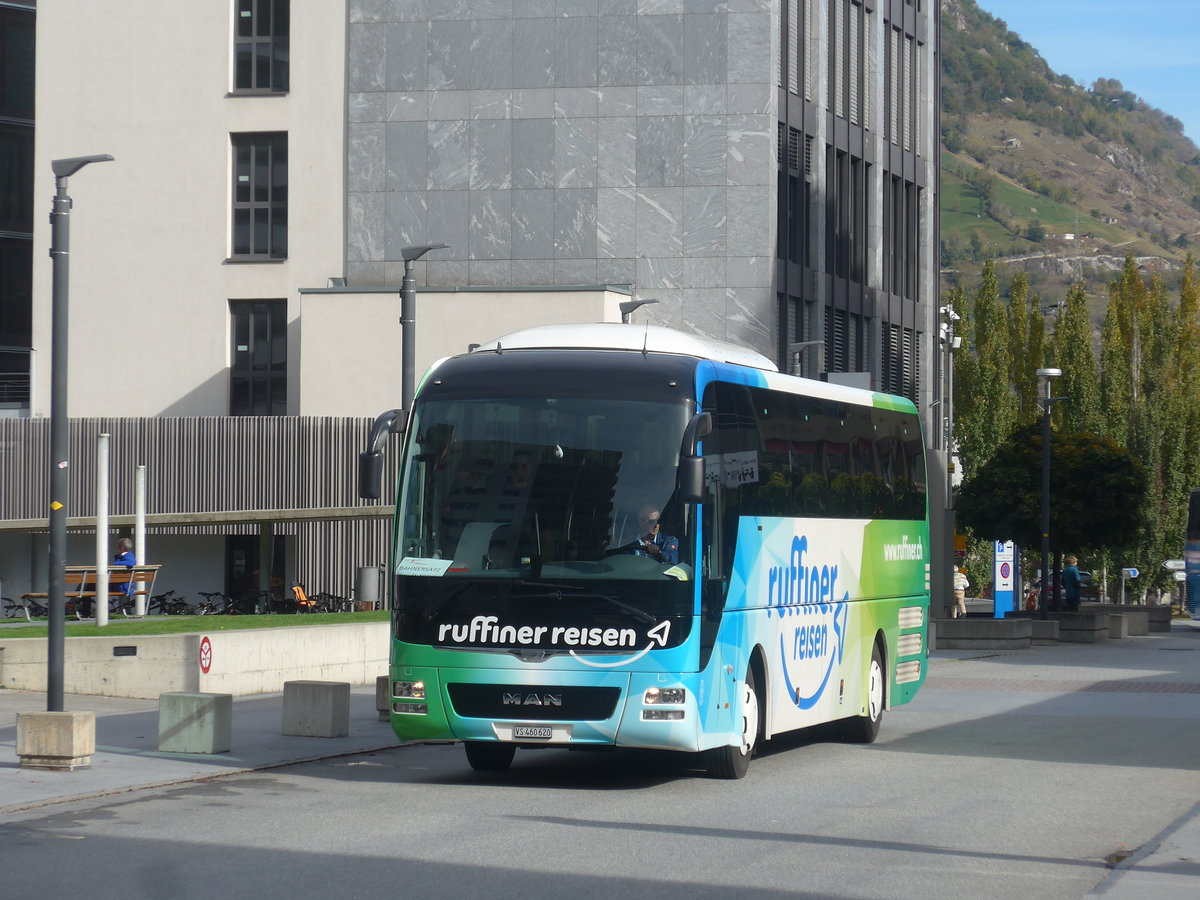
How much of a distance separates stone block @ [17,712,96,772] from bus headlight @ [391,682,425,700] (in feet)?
8.78

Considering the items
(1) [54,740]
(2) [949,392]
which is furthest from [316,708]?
(2) [949,392]

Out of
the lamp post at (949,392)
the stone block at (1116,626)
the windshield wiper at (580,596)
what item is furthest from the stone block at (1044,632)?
the windshield wiper at (580,596)

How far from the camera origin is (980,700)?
2448cm

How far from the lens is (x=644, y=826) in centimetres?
1187

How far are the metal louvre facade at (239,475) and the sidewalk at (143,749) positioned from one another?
730 inches

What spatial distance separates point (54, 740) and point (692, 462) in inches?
221

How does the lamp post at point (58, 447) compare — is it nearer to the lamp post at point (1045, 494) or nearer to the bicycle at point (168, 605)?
the bicycle at point (168, 605)

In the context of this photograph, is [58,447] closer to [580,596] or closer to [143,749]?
[143,749]

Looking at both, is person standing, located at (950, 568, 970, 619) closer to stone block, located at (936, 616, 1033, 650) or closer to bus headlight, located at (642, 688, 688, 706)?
stone block, located at (936, 616, 1033, 650)

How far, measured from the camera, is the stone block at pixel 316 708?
17719 mm

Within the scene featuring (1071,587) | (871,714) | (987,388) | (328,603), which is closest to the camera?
(871,714)

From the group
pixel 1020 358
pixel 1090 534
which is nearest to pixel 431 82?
pixel 1090 534

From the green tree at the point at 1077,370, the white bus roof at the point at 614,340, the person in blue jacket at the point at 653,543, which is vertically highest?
the green tree at the point at 1077,370

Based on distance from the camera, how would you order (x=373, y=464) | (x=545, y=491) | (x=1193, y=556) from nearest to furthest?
(x=545, y=491) → (x=373, y=464) → (x=1193, y=556)
